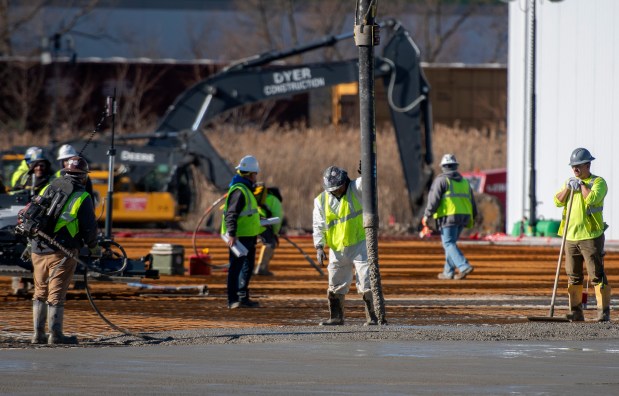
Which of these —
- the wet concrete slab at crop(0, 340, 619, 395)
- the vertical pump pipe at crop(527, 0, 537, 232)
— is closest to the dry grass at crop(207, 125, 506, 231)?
the vertical pump pipe at crop(527, 0, 537, 232)

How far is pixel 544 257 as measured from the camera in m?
26.6

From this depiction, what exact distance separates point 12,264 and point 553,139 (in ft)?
56.4

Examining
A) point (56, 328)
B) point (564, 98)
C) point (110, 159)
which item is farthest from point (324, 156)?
point (56, 328)

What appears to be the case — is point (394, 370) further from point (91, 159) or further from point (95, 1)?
point (95, 1)

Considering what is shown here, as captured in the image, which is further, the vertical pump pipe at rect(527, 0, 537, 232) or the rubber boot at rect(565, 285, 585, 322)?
the vertical pump pipe at rect(527, 0, 537, 232)

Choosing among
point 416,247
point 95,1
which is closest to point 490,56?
point 95,1

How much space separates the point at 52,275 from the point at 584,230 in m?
5.96

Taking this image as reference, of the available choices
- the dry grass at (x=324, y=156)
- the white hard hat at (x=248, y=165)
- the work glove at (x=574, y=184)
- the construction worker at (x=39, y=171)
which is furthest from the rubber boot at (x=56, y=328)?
the dry grass at (x=324, y=156)

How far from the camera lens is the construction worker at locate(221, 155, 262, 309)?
18.3 meters

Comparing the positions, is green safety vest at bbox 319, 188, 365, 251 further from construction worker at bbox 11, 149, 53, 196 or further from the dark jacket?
the dark jacket

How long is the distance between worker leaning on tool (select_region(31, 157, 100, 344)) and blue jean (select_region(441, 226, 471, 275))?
9.59 m

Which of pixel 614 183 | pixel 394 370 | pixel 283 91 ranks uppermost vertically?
pixel 283 91

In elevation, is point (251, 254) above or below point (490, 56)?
below

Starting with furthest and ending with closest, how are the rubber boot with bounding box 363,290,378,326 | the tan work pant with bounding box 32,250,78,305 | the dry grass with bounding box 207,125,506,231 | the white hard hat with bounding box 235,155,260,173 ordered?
the dry grass with bounding box 207,125,506,231
the white hard hat with bounding box 235,155,260,173
the rubber boot with bounding box 363,290,378,326
the tan work pant with bounding box 32,250,78,305
